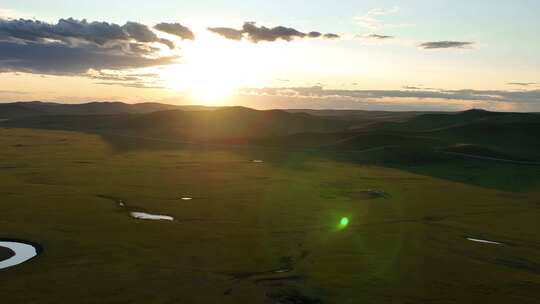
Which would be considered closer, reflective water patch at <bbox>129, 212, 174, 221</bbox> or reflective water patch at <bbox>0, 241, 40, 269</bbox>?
reflective water patch at <bbox>0, 241, 40, 269</bbox>

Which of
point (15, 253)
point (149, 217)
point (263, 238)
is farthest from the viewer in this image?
point (149, 217)

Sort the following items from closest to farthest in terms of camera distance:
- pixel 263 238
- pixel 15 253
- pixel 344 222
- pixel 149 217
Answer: pixel 15 253
pixel 263 238
pixel 344 222
pixel 149 217

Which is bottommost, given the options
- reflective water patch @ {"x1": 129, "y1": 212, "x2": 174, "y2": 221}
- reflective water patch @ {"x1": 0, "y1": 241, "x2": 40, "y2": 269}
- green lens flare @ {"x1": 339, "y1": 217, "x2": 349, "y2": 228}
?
green lens flare @ {"x1": 339, "y1": 217, "x2": 349, "y2": 228}

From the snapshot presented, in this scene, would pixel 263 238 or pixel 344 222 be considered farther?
pixel 344 222

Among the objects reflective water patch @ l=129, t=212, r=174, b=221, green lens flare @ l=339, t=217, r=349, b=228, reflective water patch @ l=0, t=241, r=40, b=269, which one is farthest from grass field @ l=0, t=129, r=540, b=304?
reflective water patch @ l=129, t=212, r=174, b=221

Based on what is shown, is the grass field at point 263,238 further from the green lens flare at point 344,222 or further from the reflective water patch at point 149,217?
the reflective water patch at point 149,217

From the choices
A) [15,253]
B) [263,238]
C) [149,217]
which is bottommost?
[149,217]

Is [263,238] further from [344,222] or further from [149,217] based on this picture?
[149,217]

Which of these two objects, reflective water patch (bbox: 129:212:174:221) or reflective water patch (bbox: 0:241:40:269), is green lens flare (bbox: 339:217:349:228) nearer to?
reflective water patch (bbox: 129:212:174:221)

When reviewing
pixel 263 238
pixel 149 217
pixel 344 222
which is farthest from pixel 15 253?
pixel 344 222
